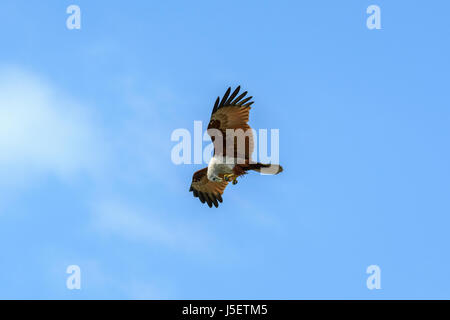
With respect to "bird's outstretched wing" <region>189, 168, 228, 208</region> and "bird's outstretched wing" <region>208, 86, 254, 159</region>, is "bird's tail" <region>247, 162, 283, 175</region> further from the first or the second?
"bird's outstretched wing" <region>189, 168, 228, 208</region>

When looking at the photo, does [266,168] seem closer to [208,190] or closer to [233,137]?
[233,137]

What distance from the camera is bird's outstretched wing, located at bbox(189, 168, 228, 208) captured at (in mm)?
21500

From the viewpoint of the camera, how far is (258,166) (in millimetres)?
18375

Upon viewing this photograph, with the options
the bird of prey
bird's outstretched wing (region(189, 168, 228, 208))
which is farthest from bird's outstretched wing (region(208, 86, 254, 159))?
bird's outstretched wing (region(189, 168, 228, 208))

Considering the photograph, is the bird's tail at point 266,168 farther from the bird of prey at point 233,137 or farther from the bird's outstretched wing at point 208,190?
the bird's outstretched wing at point 208,190

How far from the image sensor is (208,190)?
21656 millimetres

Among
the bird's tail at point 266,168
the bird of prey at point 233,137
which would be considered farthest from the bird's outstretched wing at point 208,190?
the bird's tail at point 266,168

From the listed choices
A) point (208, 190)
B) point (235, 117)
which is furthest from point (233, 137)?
point (208, 190)

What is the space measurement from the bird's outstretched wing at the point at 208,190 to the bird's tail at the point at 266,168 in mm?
3163

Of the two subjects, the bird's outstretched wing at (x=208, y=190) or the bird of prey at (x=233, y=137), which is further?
the bird's outstretched wing at (x=208, y=190)

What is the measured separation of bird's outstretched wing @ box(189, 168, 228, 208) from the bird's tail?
3163mm

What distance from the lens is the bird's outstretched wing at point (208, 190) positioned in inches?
846
